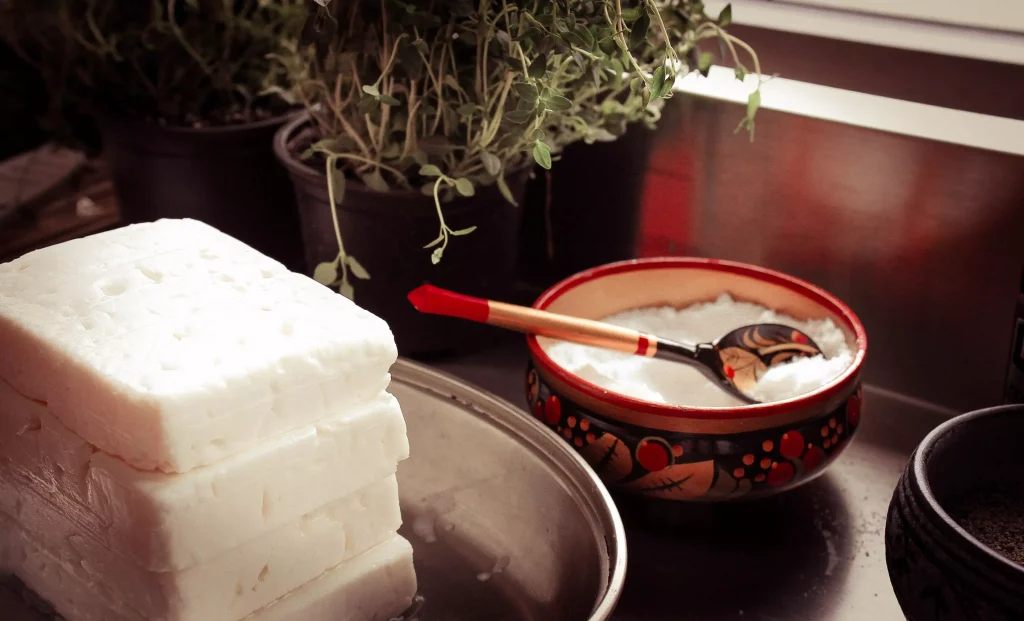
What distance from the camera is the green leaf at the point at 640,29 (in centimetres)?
74

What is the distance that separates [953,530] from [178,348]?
0.46 meters

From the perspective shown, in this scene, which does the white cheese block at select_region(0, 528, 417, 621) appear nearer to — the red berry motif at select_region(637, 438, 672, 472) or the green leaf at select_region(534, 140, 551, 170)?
the red berry motif at select_region(637, 438, 672, 472)

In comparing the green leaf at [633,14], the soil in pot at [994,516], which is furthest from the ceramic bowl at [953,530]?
the green leaf at [633,14]

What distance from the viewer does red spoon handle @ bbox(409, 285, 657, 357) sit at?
2.72 ft

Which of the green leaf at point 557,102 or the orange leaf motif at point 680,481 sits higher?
the green leaf at point 557,102

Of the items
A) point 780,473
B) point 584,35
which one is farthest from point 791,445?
point 584,35

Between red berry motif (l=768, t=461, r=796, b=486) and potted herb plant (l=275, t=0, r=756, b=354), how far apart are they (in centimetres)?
28

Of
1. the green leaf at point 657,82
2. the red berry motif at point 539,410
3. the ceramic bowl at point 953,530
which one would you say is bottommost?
the red berry motif at point 539,410

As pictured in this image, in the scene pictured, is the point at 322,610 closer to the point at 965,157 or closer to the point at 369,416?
the point at 369,416

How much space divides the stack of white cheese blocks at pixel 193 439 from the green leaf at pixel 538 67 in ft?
0.78

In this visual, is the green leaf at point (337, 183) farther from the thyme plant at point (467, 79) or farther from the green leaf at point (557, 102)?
the green leaf at point (557, 102)

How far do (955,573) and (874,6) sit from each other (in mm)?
569

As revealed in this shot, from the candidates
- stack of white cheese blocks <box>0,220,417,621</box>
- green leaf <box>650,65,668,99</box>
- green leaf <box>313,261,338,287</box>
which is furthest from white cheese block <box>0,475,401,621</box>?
green leaf <box>650,65,668,99</box>

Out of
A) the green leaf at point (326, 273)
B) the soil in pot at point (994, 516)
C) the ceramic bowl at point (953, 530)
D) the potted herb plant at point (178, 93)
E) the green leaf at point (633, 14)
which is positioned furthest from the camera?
the potted herb plant at point (178, 93)
